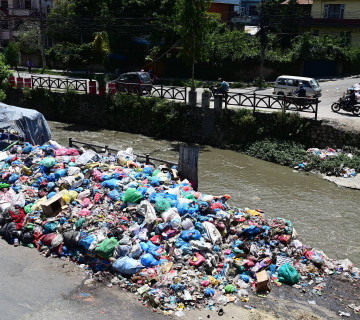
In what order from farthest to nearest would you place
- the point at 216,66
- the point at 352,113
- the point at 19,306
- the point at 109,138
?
1. the point at 216,66
2. the point at 109,138
3. the point at 352,113
4. the point at 19,306

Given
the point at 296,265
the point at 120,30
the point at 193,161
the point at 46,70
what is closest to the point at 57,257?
the point at 193,161

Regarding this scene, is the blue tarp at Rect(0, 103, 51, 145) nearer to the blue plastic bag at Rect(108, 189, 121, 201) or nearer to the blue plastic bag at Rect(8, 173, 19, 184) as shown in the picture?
the blue plastic bag at Rect(8, 173, 19, 184)

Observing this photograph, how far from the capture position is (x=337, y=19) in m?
36.9

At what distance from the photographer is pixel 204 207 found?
10547 mm

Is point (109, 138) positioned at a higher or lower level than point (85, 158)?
lower

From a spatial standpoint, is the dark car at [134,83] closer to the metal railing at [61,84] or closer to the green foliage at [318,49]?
the metal railing at [61,84]

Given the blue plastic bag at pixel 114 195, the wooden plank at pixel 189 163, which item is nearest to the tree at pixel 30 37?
the wooden plank at pixel 189 163

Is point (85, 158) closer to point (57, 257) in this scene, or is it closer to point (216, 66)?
point (57, 257)

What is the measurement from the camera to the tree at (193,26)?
2145cm

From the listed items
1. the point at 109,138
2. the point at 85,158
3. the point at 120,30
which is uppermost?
the point at 120,30

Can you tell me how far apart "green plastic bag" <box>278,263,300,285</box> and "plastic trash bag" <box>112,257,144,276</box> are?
9.08 ft

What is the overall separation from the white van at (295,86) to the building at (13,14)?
109 feet

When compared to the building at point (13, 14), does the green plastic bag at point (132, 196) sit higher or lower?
lower

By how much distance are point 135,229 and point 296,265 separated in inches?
136
